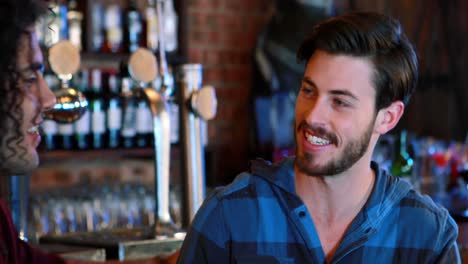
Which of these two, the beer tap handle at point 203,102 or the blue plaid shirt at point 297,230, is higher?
the beer tap handle at point 203,102

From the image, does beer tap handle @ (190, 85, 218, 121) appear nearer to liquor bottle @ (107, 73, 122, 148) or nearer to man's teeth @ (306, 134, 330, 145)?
man's teeth @ (306, 134, 330, 145)

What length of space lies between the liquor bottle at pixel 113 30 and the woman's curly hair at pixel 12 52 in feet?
10.2

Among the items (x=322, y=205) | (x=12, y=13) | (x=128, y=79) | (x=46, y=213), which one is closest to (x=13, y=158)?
(x=12, y=13)

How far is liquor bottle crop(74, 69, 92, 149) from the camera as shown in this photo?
4.20 meters

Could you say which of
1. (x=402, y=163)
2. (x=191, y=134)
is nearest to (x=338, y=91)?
(x=191, y=134)

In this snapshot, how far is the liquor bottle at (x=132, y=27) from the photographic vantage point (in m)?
4.48

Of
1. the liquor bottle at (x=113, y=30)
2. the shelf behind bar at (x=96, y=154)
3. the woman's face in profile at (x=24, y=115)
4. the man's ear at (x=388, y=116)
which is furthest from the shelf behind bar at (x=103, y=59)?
the woman's face in profile at (x=24, y=115)

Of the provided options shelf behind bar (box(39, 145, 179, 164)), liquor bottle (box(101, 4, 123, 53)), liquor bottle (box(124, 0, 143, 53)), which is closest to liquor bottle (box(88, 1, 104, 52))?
liquor bottle (box(101, 4, 123, 53))

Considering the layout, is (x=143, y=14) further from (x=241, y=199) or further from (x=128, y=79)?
(x=241, y=199)

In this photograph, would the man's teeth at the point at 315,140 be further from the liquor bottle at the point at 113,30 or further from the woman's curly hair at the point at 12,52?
the liquor bottle at the point at 113,30

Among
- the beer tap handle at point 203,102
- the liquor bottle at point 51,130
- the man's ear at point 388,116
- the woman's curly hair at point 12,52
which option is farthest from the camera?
the liquor bottle at point 51,130

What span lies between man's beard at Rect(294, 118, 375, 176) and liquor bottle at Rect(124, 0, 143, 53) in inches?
110

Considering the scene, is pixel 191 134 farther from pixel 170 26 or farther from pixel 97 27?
pixel 170 26

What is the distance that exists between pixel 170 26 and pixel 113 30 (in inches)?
12.7
